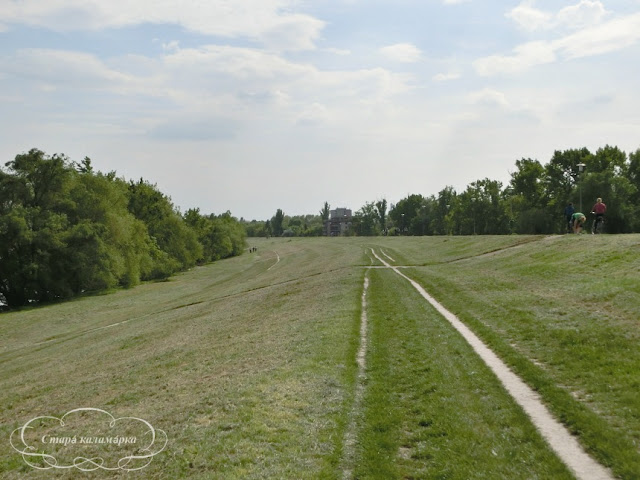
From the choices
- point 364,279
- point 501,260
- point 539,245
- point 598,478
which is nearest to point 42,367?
point 364,279

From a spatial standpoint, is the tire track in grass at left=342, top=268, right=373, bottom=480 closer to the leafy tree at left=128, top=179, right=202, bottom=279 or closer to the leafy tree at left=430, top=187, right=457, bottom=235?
the leafy tree at left=128, top=179, right=202, bottom=279

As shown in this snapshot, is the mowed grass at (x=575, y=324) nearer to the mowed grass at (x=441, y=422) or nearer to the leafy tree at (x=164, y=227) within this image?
the mowed grass at (x=441, y=422)

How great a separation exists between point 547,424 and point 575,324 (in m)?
7.40

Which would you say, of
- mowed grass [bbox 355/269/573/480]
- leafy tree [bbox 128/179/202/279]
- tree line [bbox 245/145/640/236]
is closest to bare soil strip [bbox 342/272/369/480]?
mowed grass [bbox 355/269/573/480]

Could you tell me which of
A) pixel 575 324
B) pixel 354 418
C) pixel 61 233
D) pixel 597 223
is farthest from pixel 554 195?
pixel 354 418

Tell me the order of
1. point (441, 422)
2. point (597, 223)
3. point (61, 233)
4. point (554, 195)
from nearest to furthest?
point (441, 422) < point (597, 223) < point (61, 233) < point (554, 195)

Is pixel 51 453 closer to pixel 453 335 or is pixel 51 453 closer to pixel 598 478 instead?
pixel 598 478

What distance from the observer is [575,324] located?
15523mm

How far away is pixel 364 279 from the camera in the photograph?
34344 millimetres

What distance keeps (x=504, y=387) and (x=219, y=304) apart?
1089 inches

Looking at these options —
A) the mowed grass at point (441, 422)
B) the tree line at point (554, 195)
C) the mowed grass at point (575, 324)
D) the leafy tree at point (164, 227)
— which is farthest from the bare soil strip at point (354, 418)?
the leafy tree at point (164, 227)

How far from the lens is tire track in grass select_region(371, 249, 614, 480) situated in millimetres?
7473

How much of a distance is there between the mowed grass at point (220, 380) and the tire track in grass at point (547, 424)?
3.42m

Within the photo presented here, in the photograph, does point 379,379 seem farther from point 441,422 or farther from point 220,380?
point 220,380
